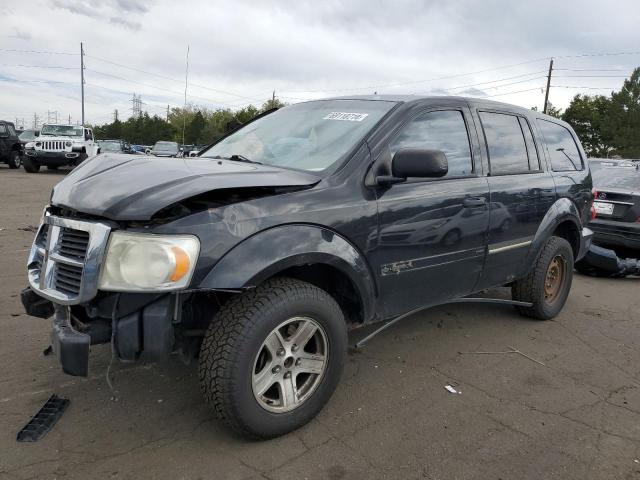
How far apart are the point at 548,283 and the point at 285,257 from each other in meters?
3.23

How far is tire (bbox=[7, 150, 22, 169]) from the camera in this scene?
21.1m

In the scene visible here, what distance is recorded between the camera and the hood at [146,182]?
229 cm

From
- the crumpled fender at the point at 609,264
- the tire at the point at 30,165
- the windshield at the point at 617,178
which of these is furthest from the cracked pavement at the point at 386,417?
the tire at the point at 30,165

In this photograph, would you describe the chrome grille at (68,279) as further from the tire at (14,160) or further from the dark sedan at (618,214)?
the tire at (14,160)

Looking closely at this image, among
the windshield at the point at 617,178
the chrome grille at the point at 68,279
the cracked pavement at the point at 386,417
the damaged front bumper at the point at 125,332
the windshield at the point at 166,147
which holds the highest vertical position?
the windshield at the point at 617,178

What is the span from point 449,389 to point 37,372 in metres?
2.63

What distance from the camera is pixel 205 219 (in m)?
2.35

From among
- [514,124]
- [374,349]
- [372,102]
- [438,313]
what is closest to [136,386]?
[374,349]

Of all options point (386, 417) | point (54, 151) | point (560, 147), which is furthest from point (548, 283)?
point (54, 151)

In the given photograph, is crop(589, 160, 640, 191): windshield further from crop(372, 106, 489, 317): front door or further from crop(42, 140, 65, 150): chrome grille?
crop(42, 140, 65, 150): chrome grille

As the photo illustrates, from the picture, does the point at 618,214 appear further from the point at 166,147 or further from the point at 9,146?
the point at 166,147

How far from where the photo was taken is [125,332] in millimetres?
2316

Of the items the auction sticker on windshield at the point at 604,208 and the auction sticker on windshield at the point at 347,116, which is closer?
the auction sticker on windshield at the point at 347,116

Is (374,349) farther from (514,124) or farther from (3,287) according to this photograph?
(3,287)
